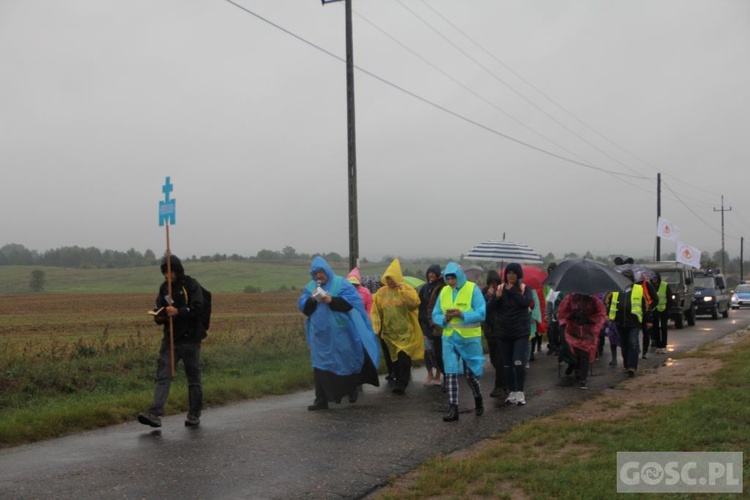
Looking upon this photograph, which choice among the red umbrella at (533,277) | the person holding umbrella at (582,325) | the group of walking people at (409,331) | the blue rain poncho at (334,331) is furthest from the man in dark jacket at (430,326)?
the red umbrella at (533,277)

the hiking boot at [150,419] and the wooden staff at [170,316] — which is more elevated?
the wooden staff at [170,316]

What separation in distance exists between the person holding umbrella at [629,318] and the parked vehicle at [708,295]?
19.3m

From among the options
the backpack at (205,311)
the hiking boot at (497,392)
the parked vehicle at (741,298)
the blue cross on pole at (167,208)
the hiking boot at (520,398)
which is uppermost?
the blue cross on pole at (167,208)

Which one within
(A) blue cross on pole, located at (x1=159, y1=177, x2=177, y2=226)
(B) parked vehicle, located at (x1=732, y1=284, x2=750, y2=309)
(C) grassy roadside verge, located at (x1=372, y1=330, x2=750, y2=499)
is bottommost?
(B) parked vehicle, located at (x1=732, y1=284, x2=750, y2=309)

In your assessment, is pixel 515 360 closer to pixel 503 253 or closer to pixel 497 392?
pixel 497 392

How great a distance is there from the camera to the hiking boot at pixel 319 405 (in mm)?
9789

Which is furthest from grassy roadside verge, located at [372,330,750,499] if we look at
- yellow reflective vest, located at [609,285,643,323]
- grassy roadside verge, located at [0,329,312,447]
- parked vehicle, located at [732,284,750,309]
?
parked vehicle, located at [732,284,750,309]

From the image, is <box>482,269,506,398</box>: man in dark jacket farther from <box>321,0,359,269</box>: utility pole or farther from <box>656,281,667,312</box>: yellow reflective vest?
<box>656,281,667,312</box>: yellow reflective vest

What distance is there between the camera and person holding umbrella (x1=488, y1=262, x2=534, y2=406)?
980 cm

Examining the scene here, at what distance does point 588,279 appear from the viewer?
1167 cm

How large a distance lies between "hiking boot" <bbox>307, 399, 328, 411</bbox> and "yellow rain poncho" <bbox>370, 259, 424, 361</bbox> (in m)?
1.95

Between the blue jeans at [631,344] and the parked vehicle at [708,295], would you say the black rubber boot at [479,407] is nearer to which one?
the blue jeans at [631,344]

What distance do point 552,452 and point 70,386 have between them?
6755mm

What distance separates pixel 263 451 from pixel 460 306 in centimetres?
296
